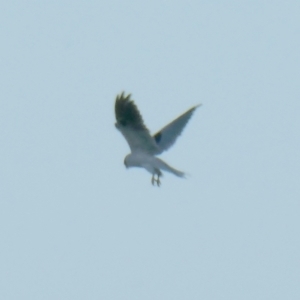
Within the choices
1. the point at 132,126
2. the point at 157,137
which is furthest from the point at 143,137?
the point at 157,137

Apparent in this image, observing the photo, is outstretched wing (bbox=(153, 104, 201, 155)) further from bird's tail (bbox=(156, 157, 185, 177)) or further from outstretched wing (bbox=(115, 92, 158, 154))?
bird's tail (bbox=(156, 157, 185, 177))

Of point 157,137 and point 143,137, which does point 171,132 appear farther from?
point 143,137

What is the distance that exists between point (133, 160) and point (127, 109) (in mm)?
1190

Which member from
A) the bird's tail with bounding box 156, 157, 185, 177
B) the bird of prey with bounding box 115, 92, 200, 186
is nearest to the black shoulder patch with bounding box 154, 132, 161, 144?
the bird of prey with bounding box 115, 92, 200, 186

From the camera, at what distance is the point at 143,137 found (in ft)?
77.0

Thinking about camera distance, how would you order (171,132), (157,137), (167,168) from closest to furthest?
(167,168)
(157,137)
(171,132)

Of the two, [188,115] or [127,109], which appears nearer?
[127,109]

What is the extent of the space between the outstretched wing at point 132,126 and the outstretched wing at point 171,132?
17.0 inches

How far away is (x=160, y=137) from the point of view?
24391 mm

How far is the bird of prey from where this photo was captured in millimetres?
23031

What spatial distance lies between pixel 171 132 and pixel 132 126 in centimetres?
148

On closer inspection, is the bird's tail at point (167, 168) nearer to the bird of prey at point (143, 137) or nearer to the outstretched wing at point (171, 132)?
the bird of prey at point (143, 137)

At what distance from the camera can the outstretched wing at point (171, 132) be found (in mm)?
24281

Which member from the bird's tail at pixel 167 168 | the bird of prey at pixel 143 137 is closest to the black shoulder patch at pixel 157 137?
the bird of prey at pixel 143 137
